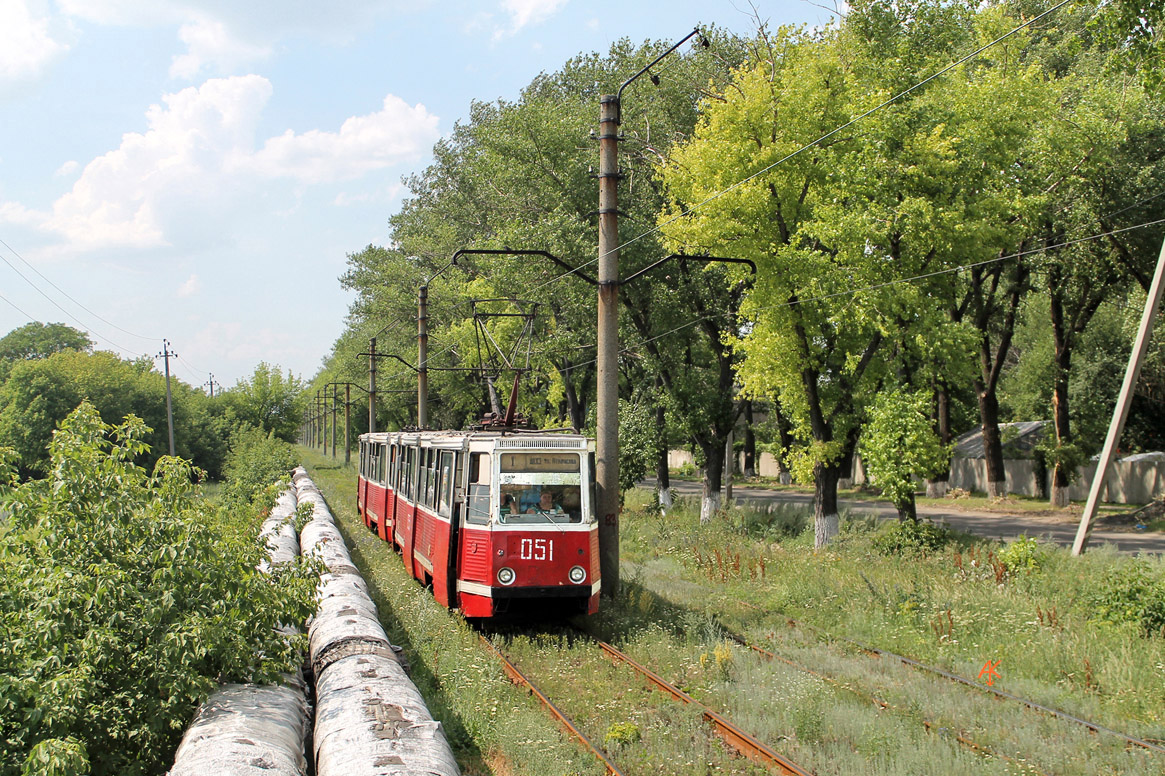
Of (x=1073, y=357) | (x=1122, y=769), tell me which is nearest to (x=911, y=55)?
(x=1122, y=769)

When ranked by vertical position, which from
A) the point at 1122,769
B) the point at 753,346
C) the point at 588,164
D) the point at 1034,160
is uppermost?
the point at 588,164

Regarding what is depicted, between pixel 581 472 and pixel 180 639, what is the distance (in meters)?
6.06

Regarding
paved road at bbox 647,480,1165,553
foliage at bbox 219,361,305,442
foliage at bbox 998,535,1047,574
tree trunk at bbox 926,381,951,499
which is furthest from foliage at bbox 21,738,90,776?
foliage at bbox 219,361,305,442

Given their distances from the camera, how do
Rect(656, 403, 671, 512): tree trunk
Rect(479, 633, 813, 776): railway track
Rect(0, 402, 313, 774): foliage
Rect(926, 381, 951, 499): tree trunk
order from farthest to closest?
Rect(926, 381, 951, 499): tree trunk → Rect(656, 403, 671, 512): tree trunk → Rect(479, 633, 813, 776): railway track → Rect(0, 402, 313, 774): foliage

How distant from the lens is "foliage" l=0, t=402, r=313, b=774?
6867 millimetres

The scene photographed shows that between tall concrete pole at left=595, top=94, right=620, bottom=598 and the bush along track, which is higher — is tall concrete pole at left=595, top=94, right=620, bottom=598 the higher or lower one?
the higher one

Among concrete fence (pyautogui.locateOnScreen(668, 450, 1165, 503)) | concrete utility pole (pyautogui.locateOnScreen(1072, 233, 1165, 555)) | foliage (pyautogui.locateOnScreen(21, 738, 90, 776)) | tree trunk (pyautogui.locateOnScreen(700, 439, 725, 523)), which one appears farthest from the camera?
concrete fence (pyautogui.locateOnScreen(668, 450, 1165, 503))

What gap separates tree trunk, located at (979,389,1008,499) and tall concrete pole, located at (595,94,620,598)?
23707 millimetres

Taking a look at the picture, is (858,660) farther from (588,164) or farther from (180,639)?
(588,164)

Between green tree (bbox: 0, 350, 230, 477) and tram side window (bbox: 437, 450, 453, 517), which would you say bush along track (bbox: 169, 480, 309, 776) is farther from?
green tree (bbox: 0, 350, 230, 477)

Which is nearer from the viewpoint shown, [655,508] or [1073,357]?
[655,508]

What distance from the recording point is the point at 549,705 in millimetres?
9531

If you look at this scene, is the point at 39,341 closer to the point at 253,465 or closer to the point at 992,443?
the point at 253,465

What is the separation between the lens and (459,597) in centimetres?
1350
